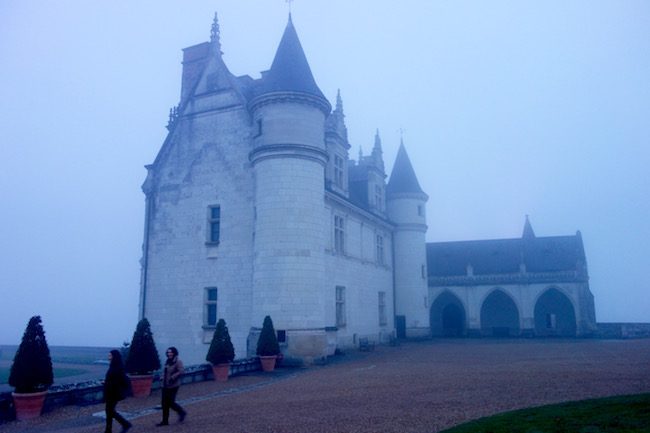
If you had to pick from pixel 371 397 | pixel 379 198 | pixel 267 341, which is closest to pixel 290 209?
pixel 267 341

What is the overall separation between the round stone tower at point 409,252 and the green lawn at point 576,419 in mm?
25872

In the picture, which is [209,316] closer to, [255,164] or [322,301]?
[322,301]

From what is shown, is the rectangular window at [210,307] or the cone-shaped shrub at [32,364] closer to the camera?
the cone-shaped shrub at [32,364]

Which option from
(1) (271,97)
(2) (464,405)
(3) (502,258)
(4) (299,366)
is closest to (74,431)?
(2) (464,405)

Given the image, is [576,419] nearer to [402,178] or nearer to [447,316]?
[402,178]

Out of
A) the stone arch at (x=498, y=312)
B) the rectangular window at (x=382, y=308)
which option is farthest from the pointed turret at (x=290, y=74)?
the stone arch at (x=498, y=312)

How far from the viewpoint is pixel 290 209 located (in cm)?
2066

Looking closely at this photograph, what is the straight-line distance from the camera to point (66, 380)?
20750mm

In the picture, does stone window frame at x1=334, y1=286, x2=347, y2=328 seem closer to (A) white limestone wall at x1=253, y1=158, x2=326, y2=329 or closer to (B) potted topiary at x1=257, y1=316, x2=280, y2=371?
(A) white limestone wall at x1=253, y1=158, x2=326, y2=329

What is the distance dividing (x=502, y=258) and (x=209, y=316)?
31489 millimetres

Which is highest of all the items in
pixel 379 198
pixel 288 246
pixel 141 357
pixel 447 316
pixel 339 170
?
pixel 339 170

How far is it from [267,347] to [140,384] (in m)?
5.70

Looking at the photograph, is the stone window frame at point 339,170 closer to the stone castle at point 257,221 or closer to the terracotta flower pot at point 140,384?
the stone castle at point 257,221

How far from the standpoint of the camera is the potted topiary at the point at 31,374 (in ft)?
34.4
